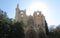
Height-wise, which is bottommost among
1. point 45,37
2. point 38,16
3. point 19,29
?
point 45,37

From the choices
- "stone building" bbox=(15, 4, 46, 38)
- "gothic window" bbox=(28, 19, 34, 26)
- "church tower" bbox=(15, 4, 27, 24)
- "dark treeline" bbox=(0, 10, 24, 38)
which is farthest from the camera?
"church tower" bbox=(15, 4, 27, 24)

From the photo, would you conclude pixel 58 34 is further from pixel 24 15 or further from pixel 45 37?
pixel 24 15

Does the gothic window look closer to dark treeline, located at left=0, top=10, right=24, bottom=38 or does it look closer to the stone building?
the stone building

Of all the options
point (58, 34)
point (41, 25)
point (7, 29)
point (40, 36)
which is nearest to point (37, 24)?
point (41, 25)

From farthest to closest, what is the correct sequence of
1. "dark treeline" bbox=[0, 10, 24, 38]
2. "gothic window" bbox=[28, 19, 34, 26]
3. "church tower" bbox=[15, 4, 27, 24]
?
"church tower" bbox=[15, 4, 27, 24]
"gothic window" bbox=[28, 19, 34, 26]
"dark treeline" bbox=[0, 10, 24, 38]

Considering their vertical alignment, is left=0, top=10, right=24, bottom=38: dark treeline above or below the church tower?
below

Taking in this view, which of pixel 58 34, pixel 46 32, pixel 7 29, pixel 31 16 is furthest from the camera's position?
pixel 31 16

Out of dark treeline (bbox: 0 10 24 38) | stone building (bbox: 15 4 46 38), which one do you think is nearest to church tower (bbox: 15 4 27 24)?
stone building (bbox: 15 4 46 38)

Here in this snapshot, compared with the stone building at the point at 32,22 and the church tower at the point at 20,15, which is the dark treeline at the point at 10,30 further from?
the church tower at the point at 20,15

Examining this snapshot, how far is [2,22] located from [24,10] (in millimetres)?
9603

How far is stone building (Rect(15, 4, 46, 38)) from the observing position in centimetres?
2935

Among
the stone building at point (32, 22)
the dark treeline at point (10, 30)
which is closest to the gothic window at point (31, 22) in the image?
the stone building at point (32, 22)

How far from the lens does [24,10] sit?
34312 millimetres

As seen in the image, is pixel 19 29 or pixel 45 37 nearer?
pixel 19 29
